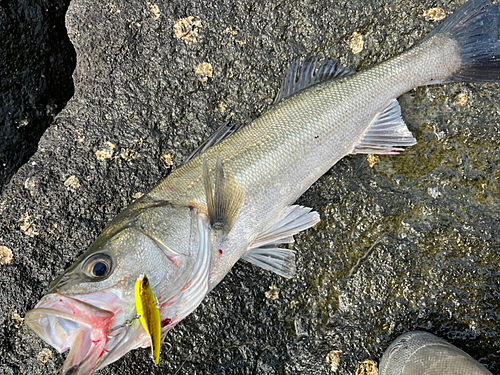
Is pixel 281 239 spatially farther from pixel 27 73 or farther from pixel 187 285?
pixel 27 73

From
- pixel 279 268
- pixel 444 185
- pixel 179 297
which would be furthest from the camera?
pixel 444 185

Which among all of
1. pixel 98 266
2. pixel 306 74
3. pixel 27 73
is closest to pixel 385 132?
pixel 306 74

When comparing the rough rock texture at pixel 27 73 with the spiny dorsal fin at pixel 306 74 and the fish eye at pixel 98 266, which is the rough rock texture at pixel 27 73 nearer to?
the fish eye at pixel 98 266

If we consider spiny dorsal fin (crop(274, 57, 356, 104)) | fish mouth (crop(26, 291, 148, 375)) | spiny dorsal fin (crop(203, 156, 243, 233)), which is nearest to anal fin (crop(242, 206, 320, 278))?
spiny dorsal fin (crop(203, 156, 243, 233))

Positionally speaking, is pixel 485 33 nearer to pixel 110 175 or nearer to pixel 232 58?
pixel 232 58

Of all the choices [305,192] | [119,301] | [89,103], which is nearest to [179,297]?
[119,301]

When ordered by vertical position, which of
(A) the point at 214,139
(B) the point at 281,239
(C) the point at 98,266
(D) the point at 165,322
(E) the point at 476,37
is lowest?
(B) the point at 281,239
